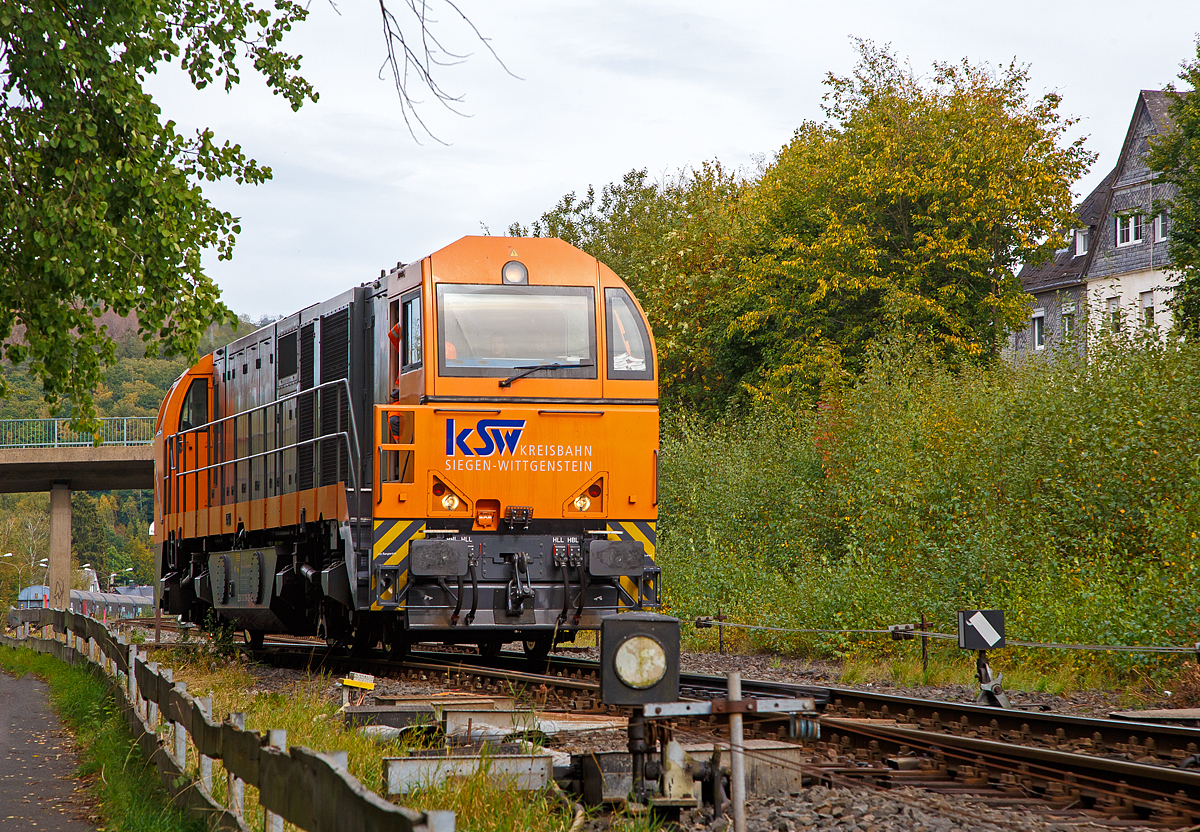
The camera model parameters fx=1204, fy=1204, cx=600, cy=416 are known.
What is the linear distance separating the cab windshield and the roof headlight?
0.20ft

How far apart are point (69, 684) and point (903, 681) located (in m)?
9.64

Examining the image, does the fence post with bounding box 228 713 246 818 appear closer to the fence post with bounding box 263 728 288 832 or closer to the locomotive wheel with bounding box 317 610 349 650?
the fence post with bounding box 263 728 288 832

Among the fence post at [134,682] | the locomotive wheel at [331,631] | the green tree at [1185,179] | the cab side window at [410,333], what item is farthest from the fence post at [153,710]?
the green tree at [1185,179]

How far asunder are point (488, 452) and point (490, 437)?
0.14 m

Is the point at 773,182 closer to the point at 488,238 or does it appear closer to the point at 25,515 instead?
the point at 488,238

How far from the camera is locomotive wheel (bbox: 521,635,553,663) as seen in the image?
12789mm

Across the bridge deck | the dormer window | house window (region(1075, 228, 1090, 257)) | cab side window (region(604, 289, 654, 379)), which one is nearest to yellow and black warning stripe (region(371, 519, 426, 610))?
cab side window (region(604, 289, 654, 379))

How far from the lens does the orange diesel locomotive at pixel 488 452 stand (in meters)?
10.8

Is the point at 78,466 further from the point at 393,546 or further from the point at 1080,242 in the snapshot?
the point at 1080,242

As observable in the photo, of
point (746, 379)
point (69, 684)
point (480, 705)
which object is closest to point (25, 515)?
point (746, 379)

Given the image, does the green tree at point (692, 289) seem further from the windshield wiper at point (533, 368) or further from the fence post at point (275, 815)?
the fence post at point (275, 815)

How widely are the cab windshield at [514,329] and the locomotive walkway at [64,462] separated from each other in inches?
1218

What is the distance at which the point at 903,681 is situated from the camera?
12336 mm

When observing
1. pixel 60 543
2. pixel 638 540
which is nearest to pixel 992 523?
pixel 638 540
